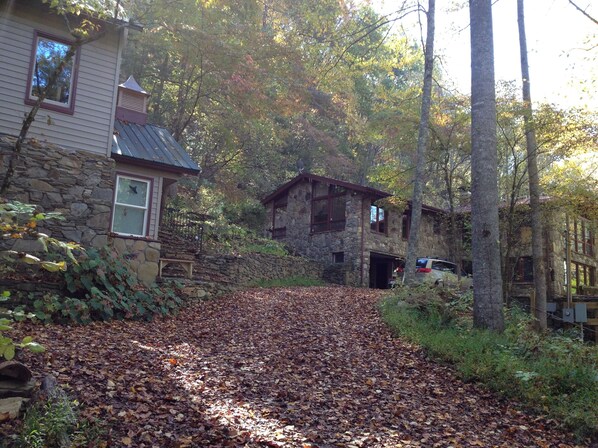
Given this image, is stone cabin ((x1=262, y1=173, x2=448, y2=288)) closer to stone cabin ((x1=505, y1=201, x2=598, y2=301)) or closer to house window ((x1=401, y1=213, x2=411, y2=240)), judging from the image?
house window ((x1=401, y1=213, x2=411, y2=240))

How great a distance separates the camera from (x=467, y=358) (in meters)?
6.86

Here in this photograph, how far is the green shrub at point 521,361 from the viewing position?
567 centimetres

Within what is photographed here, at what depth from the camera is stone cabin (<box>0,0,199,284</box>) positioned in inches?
373

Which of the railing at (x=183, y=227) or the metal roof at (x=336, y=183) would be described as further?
the metal roof at (x=336, y=183)

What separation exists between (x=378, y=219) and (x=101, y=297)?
50.2ft

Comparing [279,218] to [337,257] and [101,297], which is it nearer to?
[337,257]

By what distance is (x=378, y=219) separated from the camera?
22141mm

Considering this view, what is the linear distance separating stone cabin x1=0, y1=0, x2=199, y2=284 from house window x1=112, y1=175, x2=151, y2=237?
0.05 meters

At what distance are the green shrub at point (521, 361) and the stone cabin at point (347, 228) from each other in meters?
11.8

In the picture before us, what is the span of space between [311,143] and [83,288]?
2285 centimetres

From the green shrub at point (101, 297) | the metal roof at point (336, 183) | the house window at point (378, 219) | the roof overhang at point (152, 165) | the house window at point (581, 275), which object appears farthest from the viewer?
the house window at point (581, 275)

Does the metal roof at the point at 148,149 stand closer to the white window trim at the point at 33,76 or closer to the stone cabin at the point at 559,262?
the white window trim at the point at 33,76

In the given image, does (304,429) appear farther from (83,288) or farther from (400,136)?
(400,136)

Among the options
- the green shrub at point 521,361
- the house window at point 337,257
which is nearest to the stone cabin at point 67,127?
the green shrub at point 521,361
